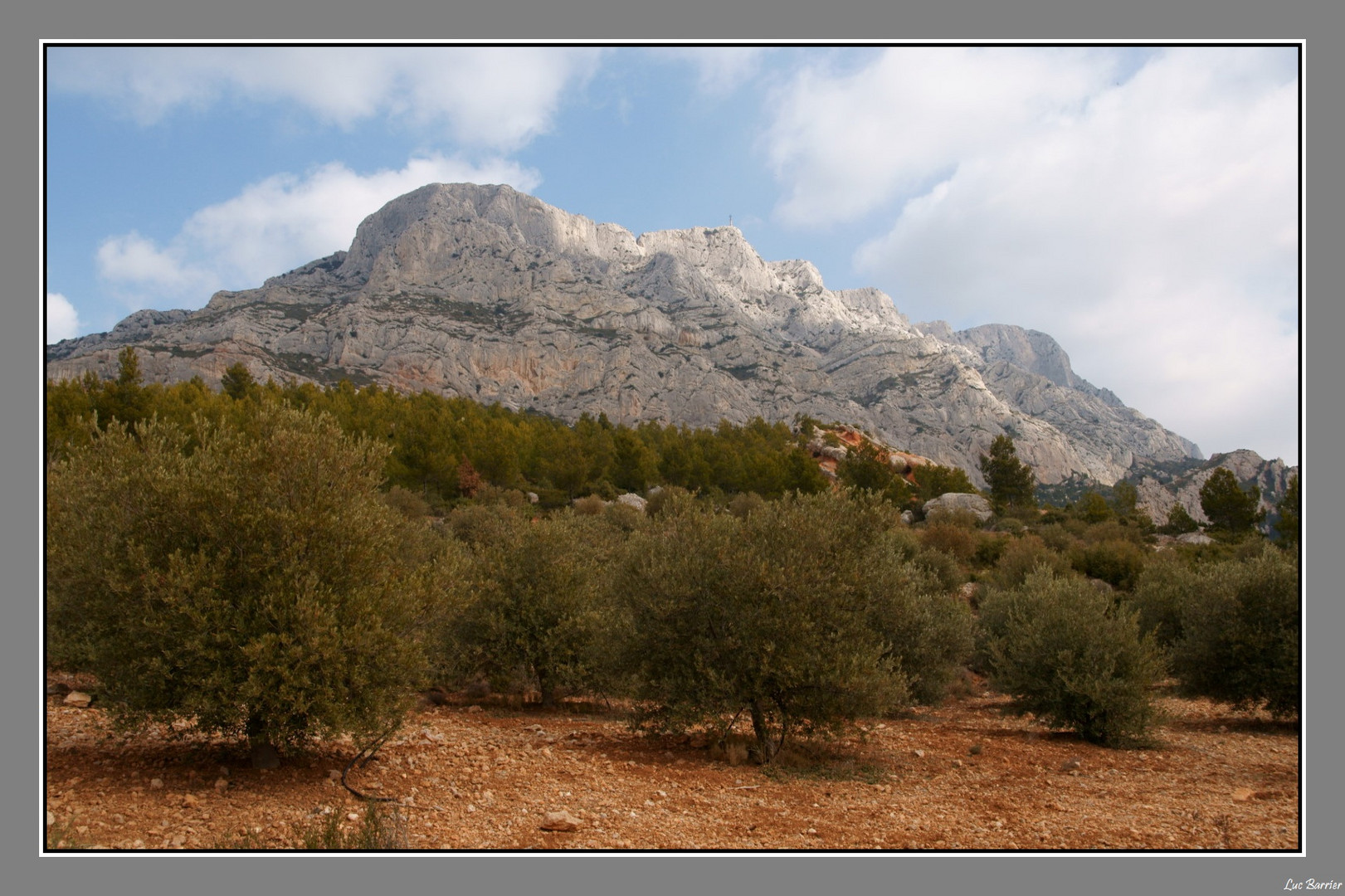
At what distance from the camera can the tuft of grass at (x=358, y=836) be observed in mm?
5980

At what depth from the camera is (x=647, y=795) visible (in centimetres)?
932

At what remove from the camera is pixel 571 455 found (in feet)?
204

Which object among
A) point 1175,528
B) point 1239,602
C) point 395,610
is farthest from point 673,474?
point 395,610

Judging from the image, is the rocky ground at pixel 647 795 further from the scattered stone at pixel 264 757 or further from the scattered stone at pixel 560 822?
the scattered stone at pixel 264 757

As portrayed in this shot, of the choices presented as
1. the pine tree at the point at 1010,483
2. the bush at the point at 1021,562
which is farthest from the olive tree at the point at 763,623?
the pine tree at the point at 1010,483

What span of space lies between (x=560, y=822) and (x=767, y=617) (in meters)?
4.67

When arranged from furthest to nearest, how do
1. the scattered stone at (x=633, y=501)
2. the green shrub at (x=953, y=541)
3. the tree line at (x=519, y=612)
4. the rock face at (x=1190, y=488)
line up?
the rock face at (x=1190, y=488), the scattered stone at (x=633, y=501), the green shrub at (x=953, y=541), the tree line at (x=519, y=612)

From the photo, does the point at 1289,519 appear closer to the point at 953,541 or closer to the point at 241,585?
the point at 953,541

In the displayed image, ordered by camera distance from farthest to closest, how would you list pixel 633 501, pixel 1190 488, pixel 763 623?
pixel 1190 488 < pixel 633 501 < pixel 763 623

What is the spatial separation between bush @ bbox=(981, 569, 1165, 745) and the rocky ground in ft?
3.08

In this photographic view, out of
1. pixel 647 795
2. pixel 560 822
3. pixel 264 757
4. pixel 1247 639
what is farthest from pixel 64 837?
pixel 1247 639

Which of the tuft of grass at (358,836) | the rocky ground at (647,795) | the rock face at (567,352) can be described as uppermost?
the rock face at (567,352)

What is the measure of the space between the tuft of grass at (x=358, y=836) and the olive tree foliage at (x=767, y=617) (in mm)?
5531

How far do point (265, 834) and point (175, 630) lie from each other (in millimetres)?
2456
